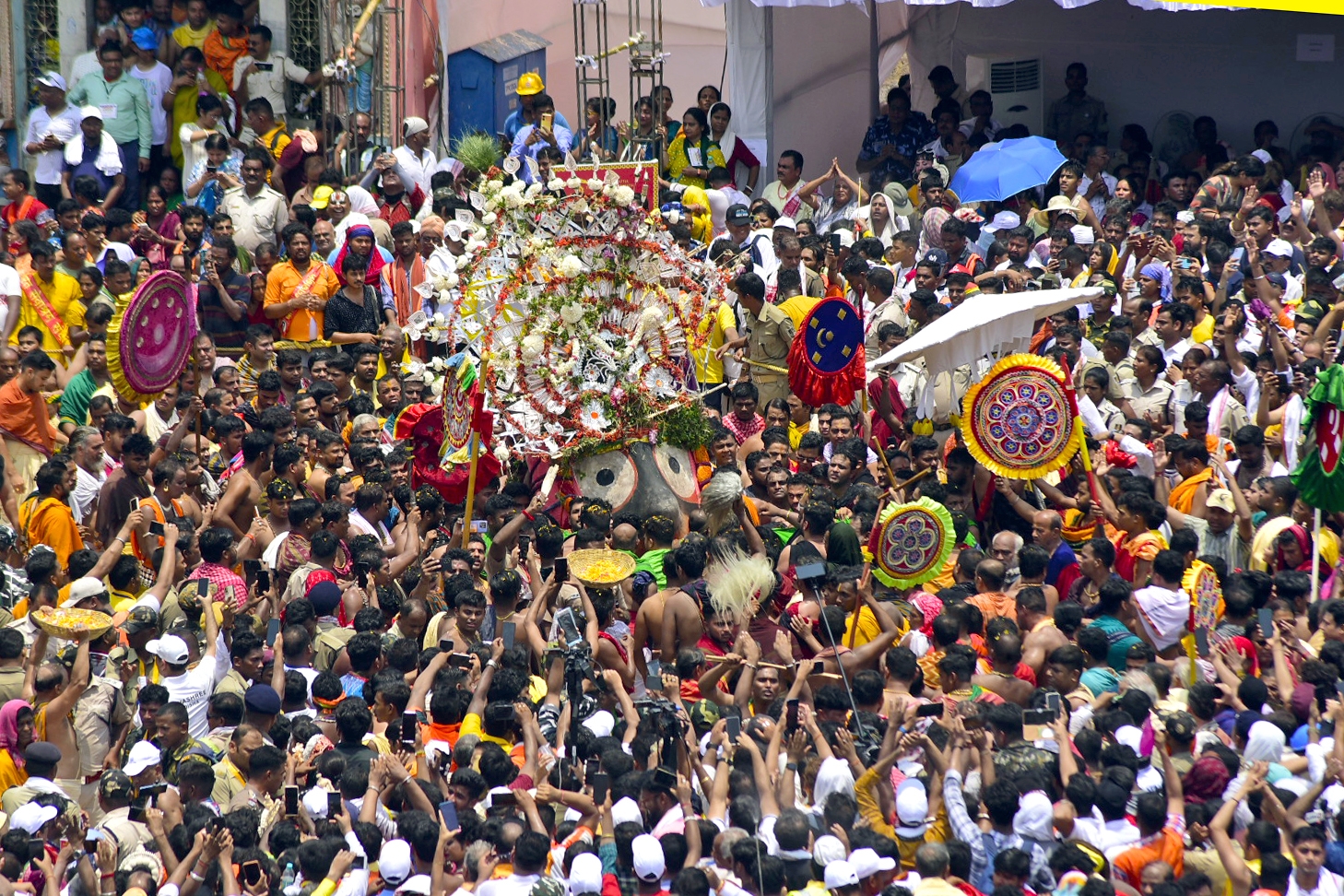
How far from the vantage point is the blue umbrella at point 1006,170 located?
15641 mm

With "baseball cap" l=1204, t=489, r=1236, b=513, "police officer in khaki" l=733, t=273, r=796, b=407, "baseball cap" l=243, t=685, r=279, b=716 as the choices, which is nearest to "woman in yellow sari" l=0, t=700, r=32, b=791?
"baseball cap" l=243, t=685, r=279, b=716

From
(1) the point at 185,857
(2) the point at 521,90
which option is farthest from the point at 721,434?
(2) the point at 521,90

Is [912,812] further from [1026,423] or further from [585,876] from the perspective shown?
[1026,423]

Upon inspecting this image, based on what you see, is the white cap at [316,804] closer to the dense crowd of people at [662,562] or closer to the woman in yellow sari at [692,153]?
the dense crowd of people at [662,562]

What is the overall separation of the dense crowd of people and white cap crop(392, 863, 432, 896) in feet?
0.08

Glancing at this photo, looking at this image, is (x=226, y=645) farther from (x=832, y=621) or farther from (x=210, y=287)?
(x=210, y=287)

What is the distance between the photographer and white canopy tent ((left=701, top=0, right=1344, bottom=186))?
18062 millimetres

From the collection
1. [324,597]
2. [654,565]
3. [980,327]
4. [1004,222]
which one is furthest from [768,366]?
[324,597]

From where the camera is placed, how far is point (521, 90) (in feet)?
56.7

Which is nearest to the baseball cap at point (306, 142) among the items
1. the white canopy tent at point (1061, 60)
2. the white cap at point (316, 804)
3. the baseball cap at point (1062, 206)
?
the white canopy tent at point (1061, 60)

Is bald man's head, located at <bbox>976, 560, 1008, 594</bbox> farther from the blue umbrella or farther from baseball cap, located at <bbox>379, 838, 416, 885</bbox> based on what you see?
the blue umbrella

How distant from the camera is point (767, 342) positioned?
1312cm

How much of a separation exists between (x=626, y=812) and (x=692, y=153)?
10101mm

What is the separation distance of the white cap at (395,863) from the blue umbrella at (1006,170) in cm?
930
